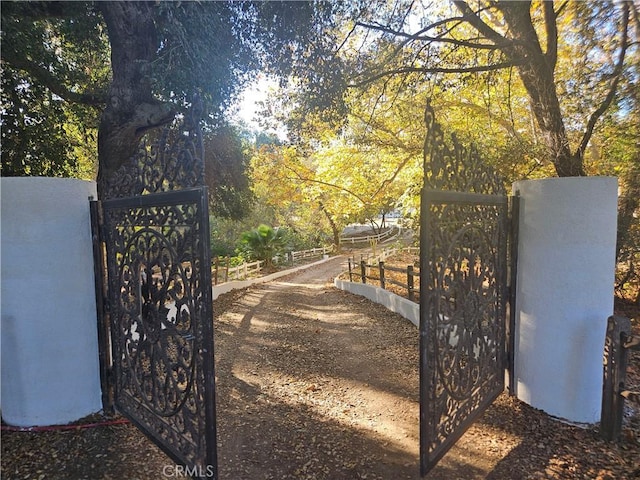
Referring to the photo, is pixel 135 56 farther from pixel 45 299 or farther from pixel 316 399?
pixel 316 399

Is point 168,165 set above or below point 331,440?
above

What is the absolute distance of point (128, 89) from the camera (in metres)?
4.73

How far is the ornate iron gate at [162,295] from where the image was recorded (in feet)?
7.84

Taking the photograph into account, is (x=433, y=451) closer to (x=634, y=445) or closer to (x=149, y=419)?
(x=634, y=445)

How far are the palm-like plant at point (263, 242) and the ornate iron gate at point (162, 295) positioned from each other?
1416 centimetres

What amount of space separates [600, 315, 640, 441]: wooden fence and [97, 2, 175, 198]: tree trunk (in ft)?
17.4

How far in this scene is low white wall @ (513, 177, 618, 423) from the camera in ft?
10.2

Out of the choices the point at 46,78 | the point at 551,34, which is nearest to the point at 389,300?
the point at 551,34

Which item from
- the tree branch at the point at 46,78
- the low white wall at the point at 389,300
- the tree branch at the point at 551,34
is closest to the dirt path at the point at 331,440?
the low white wall at the point at 389,300

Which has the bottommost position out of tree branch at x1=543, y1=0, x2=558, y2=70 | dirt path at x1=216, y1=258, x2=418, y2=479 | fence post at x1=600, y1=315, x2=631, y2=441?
dirt path at x1=216, y1=258, x2=418, y2=479

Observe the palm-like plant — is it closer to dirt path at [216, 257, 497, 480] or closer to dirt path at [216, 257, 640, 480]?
dirt path at [216, 257, 497, 480]

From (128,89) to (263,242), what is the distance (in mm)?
13016

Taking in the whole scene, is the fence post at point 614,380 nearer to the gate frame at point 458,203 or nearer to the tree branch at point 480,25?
the gate frame at point 458,203

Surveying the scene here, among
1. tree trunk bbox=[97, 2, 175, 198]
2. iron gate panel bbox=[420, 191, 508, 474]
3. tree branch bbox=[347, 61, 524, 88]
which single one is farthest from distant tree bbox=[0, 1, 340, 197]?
iron gate panel bbox=[420, 191, 508, 474]
